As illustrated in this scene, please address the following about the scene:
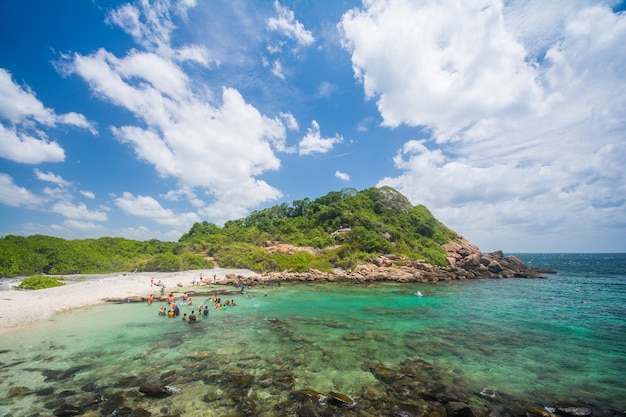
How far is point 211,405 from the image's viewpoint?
10.8 metres

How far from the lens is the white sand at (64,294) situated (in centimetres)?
2216

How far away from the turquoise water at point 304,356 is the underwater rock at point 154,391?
1.46 feet

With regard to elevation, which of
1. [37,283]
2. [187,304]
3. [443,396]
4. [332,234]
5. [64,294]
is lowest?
[443,396]

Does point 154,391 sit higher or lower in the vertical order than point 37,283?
lower

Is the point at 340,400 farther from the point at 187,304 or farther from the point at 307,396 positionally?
the point at 187,304

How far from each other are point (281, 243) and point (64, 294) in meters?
45.8

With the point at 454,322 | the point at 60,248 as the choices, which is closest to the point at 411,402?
the point at 454,322

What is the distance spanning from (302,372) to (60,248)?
5519 centimetres

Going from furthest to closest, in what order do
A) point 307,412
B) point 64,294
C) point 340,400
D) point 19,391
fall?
1. point 64,294
2. point 19,391
3. point 340,400
4. point 307,412

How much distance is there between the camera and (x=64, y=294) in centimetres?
2984

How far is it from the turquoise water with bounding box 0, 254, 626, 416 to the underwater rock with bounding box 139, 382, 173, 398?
45 cm

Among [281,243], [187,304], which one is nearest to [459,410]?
[187,304]

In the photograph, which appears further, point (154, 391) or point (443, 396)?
point (154, 391)

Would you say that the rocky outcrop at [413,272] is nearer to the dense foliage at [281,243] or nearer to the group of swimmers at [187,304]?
the dense foliage at [281,243]
